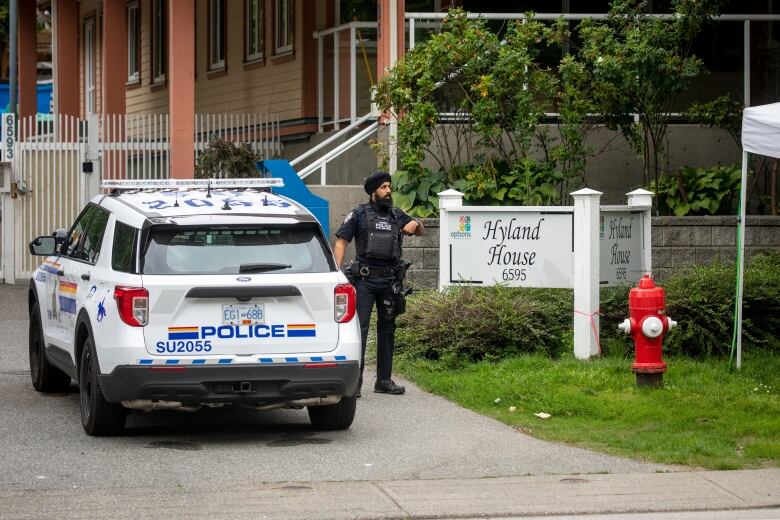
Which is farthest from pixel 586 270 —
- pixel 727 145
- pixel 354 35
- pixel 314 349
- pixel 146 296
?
pixel 354 35

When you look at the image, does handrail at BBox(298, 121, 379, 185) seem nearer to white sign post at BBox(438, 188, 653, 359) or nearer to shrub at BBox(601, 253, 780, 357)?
white sign post at BBox(438, 188, 653, 359)

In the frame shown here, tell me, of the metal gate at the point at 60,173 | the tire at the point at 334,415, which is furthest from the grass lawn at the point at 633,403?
the metal gate at the point at 60,173

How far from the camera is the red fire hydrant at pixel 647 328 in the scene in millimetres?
10273

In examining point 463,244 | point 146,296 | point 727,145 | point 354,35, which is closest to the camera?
point 146,296

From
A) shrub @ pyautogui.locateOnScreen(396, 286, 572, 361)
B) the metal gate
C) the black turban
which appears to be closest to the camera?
the black turban

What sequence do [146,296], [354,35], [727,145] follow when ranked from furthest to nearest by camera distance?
[354,35] < [727,145] < [146,296]

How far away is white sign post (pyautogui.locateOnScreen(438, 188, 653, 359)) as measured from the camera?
12094mm

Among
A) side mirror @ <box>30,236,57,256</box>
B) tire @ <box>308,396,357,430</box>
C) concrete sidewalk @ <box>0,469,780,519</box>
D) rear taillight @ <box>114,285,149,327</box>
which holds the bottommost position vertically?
concrete sidewalk @ <box>0,469,780,519</box>

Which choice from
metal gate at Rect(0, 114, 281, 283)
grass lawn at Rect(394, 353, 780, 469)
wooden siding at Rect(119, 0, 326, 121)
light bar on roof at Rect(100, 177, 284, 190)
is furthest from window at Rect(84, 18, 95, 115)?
light bar on roof at Rect(100, 177, 284, 190)

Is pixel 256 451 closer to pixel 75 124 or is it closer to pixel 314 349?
pixel 314 349

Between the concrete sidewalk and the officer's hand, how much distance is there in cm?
321

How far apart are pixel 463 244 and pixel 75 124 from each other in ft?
31.0

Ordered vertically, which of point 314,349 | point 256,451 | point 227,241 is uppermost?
point 227,241

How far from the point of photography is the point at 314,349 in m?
8.88
